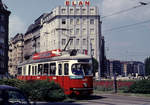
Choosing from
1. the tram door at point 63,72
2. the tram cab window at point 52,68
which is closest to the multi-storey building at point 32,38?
the tram cab window at point 52,68

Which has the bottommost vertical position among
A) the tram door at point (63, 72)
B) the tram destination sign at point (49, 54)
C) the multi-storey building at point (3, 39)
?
the tram door at point (63, 72)

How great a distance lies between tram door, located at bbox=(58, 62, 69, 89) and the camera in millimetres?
18406

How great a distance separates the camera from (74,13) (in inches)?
3487

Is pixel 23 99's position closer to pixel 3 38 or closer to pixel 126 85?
pixel 126 85

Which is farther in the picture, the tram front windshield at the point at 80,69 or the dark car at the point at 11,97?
the tram front windshield at the point at 80,69

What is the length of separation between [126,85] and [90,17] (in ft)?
206

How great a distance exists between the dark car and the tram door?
1240cm

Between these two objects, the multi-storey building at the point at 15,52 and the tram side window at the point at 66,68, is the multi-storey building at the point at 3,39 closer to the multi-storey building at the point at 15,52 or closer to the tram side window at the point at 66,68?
the tram side window at the point at 66,68

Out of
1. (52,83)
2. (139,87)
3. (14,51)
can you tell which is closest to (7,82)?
(52,83)

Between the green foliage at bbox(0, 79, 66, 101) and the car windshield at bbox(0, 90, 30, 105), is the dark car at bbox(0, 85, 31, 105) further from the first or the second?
the green foliage at bbox(0, 79, 66, 101)

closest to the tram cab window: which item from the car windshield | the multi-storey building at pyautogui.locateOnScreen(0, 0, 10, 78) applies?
the car windshield

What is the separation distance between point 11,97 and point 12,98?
40 mm

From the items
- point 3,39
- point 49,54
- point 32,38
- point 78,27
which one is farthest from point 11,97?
point 32,38

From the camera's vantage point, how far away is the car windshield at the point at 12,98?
5667mm
